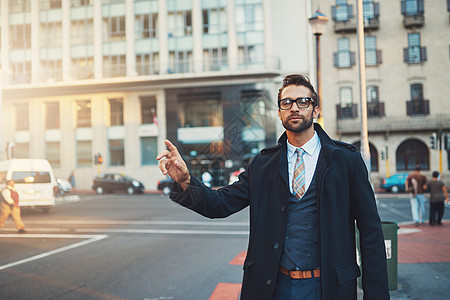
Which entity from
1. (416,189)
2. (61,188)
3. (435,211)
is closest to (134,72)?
(61,188)

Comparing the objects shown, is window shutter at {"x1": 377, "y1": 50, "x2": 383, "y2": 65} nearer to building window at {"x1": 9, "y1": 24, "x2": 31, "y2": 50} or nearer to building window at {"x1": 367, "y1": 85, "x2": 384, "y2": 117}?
building window at {"x1": 367, "y1": 85, "x2": 384, "y2": 117}

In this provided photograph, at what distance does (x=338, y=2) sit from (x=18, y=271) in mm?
31236

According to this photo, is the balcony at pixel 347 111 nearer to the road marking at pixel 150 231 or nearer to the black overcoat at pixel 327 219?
the road marking at pixel 150 231

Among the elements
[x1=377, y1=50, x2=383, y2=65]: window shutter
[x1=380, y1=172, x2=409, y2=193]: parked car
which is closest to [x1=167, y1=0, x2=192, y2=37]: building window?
[x1=377, y1=50, x2=383, y2=65]: window shutter

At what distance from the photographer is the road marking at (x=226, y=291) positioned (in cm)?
584

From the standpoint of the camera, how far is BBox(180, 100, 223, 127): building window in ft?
95.9

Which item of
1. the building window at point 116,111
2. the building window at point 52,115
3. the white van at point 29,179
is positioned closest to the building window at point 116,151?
the building window at point 116,111

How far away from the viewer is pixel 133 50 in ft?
120

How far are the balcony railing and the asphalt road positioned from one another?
18.9 metres

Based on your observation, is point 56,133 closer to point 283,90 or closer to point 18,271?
point 18,271

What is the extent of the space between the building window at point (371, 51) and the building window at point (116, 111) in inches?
842

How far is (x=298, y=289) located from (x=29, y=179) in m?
11.3

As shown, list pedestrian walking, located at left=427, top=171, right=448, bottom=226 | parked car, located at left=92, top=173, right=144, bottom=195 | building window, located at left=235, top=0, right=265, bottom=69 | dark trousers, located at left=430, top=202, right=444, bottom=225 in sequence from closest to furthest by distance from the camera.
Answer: pedestrian walking, located at left=427, top=171, right=448, bottom=226
dark trousers, located at left=430, top=202, right=444, bottom=225
parked car, located at left=92, top=173, right=144, bottom=195
building window, located at left=235, top=0, right=265, bottom=69

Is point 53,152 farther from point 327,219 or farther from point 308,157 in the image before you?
point 327,219
